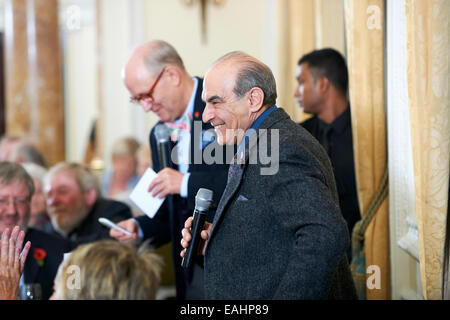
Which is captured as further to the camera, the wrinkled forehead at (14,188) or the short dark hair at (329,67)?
the short dark hair at (329,67)

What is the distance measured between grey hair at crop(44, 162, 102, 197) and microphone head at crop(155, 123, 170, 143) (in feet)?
4.18

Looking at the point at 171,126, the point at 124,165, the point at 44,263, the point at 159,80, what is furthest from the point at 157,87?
the point at 124,165

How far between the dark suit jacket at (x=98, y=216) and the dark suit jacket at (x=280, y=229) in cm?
169

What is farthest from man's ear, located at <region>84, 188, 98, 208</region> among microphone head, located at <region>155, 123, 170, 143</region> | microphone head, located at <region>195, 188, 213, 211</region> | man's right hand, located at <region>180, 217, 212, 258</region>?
microphone head, located at <region>195, 188, 213, 211</region>

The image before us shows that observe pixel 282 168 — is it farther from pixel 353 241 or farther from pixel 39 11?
pixel 39 11

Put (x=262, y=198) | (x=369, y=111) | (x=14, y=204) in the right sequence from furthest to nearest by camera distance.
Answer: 1. (x=369, y=111)
2. (x=14, y=204)
3. (x=262, y=198)

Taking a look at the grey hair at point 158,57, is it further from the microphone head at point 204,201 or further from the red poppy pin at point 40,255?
the microphone head at point 204,201

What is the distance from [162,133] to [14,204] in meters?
0.65

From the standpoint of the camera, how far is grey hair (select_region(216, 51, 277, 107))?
1.77 metres

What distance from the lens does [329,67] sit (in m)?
3.39

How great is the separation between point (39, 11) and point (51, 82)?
29.3 inches

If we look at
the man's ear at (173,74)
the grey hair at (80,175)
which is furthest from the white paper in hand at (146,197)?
the grey hair at (80,175)

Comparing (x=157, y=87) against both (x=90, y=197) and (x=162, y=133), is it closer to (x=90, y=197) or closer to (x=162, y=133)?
(x=162, y=133)

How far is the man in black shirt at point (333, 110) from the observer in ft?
9.69
